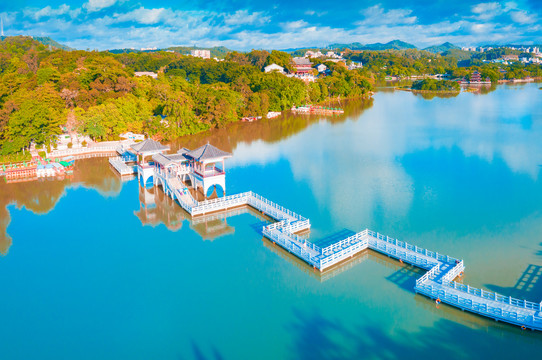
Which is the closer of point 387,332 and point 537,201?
point 387,332

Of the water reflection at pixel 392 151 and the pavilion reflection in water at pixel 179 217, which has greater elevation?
the water reflection at pixel 392 151

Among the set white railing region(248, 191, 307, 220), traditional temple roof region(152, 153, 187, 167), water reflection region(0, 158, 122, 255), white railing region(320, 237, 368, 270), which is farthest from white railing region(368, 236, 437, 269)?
water reflection region(0, 158, 122, 255)

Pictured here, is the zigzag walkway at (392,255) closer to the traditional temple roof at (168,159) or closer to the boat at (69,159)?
the traditional temple roof at (168,159)

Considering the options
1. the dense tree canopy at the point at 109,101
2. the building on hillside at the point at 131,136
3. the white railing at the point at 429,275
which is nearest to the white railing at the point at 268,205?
the white railing at the point at 429,275

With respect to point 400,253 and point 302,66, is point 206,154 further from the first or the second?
point 302,66

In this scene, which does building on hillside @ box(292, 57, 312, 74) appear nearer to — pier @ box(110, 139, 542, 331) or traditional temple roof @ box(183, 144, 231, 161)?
pier @ box(110, 139, 542, 331)

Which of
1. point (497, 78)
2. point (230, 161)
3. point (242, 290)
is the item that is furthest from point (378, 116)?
point (497, 78)

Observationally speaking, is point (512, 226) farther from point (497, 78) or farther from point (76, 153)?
point (497, 78)

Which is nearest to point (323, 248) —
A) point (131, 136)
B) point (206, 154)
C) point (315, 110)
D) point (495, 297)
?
point (495, 297)

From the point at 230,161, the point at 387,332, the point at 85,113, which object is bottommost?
the point at 387,332
